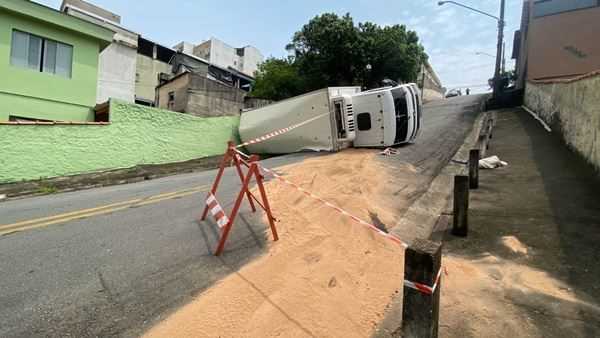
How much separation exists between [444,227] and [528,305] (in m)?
2.31

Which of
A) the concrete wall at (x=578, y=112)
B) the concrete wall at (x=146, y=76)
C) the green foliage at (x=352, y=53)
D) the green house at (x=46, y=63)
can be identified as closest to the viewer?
the concrete wall at (x=578, y=112)

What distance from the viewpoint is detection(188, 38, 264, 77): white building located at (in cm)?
5485

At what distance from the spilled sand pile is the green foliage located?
26.2 metres

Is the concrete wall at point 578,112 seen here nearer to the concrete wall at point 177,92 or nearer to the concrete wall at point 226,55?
the concrete wall at point 177,92

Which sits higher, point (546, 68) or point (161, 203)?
point (546, 68)

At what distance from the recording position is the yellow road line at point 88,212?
4895 mm

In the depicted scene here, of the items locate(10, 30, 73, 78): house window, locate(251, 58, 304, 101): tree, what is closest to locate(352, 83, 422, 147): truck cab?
locate(10, 30, 73, 78): house window

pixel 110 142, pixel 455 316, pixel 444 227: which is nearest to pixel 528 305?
pixel 455 316

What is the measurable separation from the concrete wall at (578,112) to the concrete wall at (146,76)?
35757 mm

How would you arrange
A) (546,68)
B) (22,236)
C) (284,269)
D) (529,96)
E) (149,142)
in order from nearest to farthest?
(284,269) < (22,236) < (149,142) < (529,96) < (546,68)

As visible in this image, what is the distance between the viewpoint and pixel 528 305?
310 centimetres

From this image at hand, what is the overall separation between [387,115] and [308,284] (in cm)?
867

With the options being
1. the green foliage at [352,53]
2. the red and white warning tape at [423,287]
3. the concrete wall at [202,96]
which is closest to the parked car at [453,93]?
the green foliage at [352,53]

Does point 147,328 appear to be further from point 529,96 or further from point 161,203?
point 529,96
